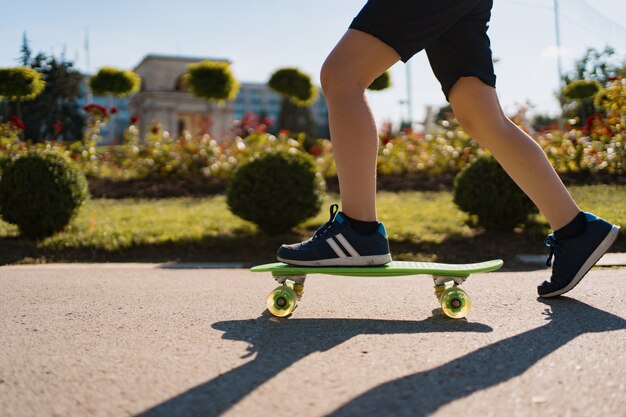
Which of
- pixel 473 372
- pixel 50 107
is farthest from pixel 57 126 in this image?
pixel 473 372

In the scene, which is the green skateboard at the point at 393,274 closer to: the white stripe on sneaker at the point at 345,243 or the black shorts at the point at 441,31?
the white stripe on sneaker at the point at 345,243

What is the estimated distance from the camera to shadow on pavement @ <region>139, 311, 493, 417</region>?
1.41 metres

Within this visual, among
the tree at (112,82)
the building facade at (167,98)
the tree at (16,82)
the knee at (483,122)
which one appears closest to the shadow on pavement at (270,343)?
the knee at (483,122)

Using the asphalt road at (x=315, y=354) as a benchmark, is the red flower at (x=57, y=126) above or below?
above

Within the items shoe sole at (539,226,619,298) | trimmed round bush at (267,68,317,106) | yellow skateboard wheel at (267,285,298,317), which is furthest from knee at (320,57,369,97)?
trimmed round bush at (267,68,317,106)

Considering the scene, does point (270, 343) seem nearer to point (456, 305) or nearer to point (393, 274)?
point (393, 274)

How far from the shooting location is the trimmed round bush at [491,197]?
5.32 metres

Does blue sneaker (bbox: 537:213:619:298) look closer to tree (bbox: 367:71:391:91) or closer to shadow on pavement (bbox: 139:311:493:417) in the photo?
shadow on pavement (bbox: 139:311:493:417)

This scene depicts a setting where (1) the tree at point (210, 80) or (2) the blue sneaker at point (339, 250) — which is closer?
(2) the blue sneaker at point (339, 250)

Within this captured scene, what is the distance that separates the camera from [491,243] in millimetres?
5195

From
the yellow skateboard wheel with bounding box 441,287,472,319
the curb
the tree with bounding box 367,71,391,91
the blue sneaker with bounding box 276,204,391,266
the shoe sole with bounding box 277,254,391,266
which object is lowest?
the curb

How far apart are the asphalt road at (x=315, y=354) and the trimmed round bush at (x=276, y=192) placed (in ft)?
8.46

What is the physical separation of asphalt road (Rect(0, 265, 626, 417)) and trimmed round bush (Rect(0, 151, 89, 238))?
2714 mm

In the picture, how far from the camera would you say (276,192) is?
557cm
